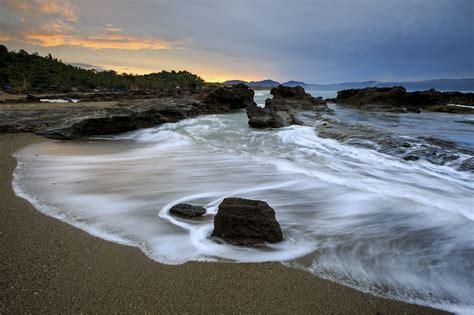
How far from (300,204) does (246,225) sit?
5.82ft

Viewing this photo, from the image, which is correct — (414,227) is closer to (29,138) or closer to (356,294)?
(356,294)

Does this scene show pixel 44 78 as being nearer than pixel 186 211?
No

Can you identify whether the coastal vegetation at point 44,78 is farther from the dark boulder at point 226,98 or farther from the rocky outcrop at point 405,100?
the rocky outcrop at point 405,100

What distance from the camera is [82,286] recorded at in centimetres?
231

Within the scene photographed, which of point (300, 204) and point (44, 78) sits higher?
point (44, 78)

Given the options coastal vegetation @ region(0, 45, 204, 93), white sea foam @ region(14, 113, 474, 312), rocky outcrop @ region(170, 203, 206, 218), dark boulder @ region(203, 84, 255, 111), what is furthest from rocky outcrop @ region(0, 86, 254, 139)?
coastal vegetation @ region(0, 45, 204, 93)

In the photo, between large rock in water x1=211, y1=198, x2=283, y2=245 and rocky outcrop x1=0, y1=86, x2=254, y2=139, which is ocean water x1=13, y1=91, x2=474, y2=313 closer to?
large rock in water x1=211, y1=198, x2=283, y2=245

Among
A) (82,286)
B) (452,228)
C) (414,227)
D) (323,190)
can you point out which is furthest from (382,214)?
(82,286)

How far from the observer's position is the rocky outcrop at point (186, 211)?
3871 mm

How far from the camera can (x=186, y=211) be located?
3.92 metres

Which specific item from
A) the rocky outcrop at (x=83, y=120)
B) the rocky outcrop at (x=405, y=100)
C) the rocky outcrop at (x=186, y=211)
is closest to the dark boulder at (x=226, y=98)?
the rocky outcrop at (x=83, y=120)

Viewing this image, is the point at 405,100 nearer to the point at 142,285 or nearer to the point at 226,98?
the point at 226,98

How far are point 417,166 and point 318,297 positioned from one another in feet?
19.7

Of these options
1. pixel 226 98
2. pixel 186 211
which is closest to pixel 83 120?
pixel 186 211
